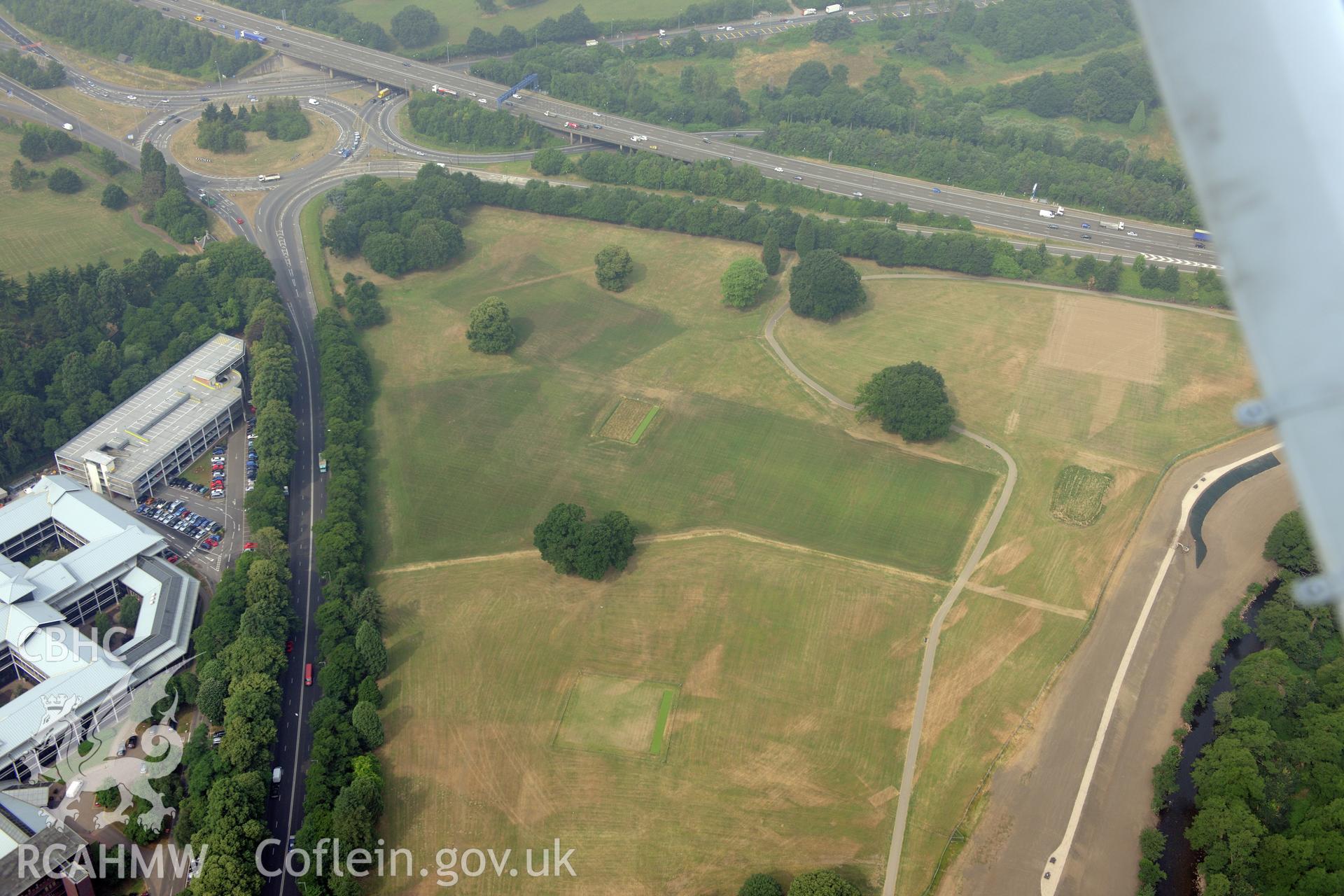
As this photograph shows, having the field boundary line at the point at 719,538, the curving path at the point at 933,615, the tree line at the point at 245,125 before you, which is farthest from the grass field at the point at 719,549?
the tree line at the point at 245,125

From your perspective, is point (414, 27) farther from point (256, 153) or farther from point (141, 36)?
point (256, 153)

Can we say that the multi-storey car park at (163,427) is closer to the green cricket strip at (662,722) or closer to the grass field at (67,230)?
the grass field at (67,230)

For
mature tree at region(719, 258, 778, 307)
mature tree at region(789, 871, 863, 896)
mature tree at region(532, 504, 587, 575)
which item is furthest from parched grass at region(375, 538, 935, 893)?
mature tree at region(719, 258, 778, 307)

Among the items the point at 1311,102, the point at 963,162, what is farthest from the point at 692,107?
the point at 1311,102

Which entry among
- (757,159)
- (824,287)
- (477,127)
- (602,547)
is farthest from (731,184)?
(602,547)

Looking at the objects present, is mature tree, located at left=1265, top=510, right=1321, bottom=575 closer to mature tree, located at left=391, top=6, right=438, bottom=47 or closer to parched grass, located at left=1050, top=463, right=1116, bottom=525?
parched grass, located at left=1050, top=463, right=1116, bottom=525

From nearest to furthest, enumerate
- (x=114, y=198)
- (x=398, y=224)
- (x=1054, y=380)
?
(x=1054, y=380), (x=398, y=224), (x=114, y=198)

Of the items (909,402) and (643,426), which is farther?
(643,426)
